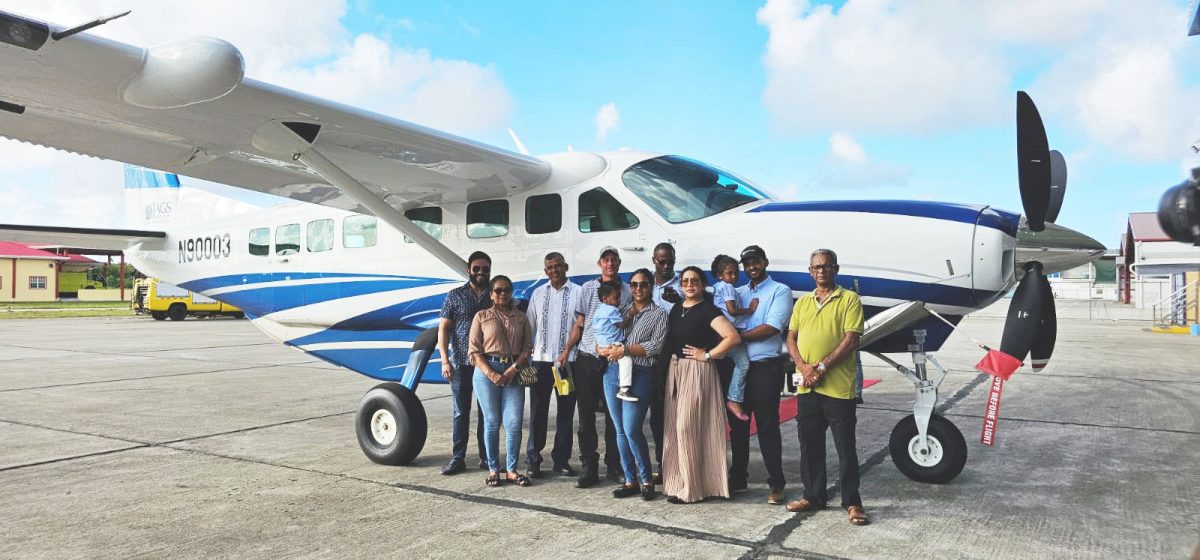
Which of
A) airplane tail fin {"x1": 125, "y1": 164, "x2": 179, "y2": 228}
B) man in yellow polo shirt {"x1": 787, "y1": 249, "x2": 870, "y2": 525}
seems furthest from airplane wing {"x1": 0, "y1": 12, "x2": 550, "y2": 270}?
airplane tail fin {"x1": 125, "y1": 164, "x2": 179, "y2": 228}

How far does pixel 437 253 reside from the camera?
→ 6.50 meters

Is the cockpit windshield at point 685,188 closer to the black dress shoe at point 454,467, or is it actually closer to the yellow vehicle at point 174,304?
the black dress shoe at point 454,467

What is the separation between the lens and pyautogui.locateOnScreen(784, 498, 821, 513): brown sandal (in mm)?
4496

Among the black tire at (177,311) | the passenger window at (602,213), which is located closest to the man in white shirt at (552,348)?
the passenger window at (602,213)

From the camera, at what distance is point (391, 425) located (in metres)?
5.98

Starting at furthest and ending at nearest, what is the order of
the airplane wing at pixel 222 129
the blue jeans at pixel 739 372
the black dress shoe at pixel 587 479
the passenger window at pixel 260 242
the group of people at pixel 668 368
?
the passenger window at pixel 260 242 → the black dress shoe at pixel 587 479 → the blue jeans at pixel 739 372 → the group of people at pixel 668 368 → the airplane wing at pixel 222 129

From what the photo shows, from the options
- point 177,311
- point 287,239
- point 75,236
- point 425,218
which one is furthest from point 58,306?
point 425,218

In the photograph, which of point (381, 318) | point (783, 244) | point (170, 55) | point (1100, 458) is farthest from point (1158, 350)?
point (170, 55)

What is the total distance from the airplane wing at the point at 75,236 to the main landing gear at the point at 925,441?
9028 mm

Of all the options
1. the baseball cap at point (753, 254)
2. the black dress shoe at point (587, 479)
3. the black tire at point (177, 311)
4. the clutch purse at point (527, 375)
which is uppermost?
the baseball cap at point (753, 254)

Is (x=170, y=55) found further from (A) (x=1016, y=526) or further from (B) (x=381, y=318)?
(A) (x=1016, y=526)

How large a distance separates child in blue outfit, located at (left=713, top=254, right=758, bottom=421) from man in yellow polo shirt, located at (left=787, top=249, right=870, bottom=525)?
1.18ft

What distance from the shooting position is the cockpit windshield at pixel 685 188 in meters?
5.97

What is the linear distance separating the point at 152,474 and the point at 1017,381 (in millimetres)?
10866
